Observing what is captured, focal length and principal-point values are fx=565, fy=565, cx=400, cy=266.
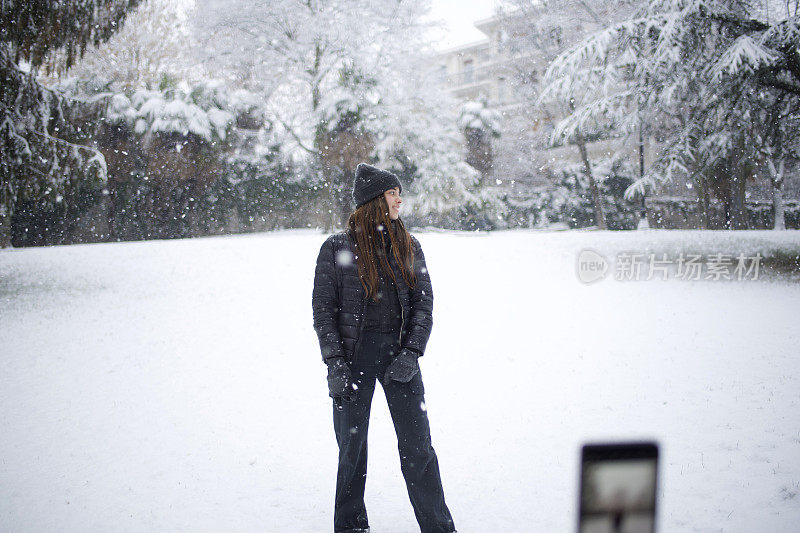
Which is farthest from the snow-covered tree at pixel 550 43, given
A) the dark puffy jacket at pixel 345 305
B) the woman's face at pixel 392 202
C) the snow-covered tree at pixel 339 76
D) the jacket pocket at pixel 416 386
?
the jacket pocket at pixel 416 386

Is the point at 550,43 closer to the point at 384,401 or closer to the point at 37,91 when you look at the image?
the point at 37,91

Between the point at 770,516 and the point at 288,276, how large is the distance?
8.81 metres

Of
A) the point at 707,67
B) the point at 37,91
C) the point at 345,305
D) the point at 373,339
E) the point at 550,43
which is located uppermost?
the point at 550,43

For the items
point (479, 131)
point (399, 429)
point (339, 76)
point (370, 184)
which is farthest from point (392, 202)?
point (479, 131)

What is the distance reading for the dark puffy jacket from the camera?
2689 millimetres

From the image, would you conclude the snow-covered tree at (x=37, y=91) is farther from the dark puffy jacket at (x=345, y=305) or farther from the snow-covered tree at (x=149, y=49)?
the snow-covered tree at (x=149, y=49)

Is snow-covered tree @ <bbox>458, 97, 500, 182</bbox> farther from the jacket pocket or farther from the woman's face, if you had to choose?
the jacket pocket

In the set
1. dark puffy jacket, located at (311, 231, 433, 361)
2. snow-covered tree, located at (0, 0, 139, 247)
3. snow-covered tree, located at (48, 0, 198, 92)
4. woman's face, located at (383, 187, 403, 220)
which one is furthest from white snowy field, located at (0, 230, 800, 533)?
snow-covered tree, located at (48, 0, 198, 92)

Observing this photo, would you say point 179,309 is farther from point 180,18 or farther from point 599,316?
point 180,18

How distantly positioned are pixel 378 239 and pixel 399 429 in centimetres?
93

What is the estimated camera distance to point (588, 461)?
100 cm

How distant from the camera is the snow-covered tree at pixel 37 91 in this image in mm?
8553

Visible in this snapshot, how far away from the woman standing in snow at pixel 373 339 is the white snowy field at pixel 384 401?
0.49 metres

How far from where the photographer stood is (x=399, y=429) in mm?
2736
